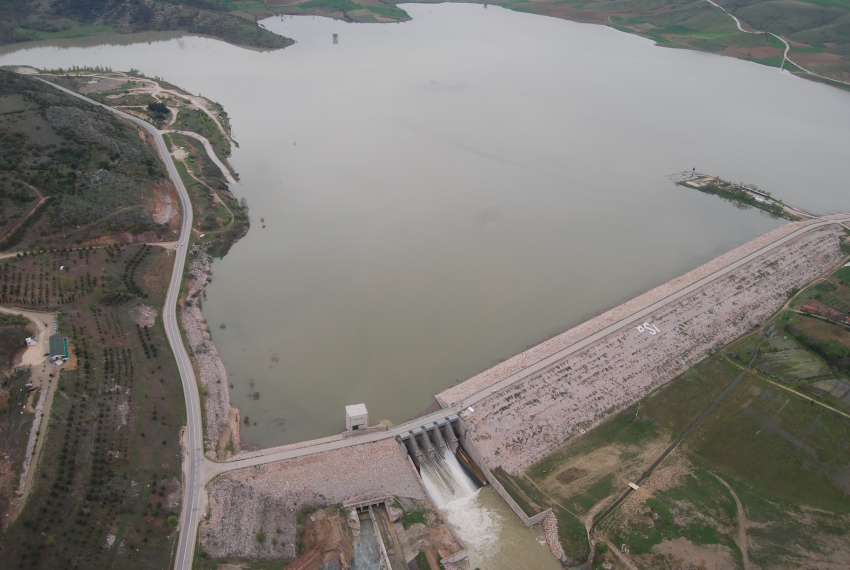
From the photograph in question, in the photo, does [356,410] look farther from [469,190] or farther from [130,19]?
[130,19]

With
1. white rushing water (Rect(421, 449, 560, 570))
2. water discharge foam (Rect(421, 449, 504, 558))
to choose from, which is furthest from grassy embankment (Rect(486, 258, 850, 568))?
water discharge foam (Rect(421, 449, 504, 558))

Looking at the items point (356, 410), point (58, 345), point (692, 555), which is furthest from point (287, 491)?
point (692, 555)

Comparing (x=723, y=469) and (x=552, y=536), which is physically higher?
(x=723, y=469)

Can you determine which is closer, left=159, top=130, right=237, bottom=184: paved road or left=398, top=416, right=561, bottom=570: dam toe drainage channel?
left=398, top=416, right=561, bottom=570: dam toe drainage channel

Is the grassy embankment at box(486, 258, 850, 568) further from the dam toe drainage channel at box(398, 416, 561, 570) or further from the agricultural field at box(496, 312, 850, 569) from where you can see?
the dam toe drainage channel at box(398, 416, 561, 570)

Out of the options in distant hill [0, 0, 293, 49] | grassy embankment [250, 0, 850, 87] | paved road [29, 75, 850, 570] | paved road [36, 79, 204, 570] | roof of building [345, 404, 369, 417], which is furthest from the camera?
grassy embankment [250, 0, 850, 87]

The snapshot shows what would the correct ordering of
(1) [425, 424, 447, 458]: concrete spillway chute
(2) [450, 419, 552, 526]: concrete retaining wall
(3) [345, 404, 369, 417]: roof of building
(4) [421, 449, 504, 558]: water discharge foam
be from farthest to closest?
(1) [425, 424, 447, 458]: concrete spillway chute < (3) [345, 404, 369, 417]: roof of building < (2) [450, 419, 552, 526]: concrete retaining wall < (4) [421, 449, 504, 558]: water discharge foam
